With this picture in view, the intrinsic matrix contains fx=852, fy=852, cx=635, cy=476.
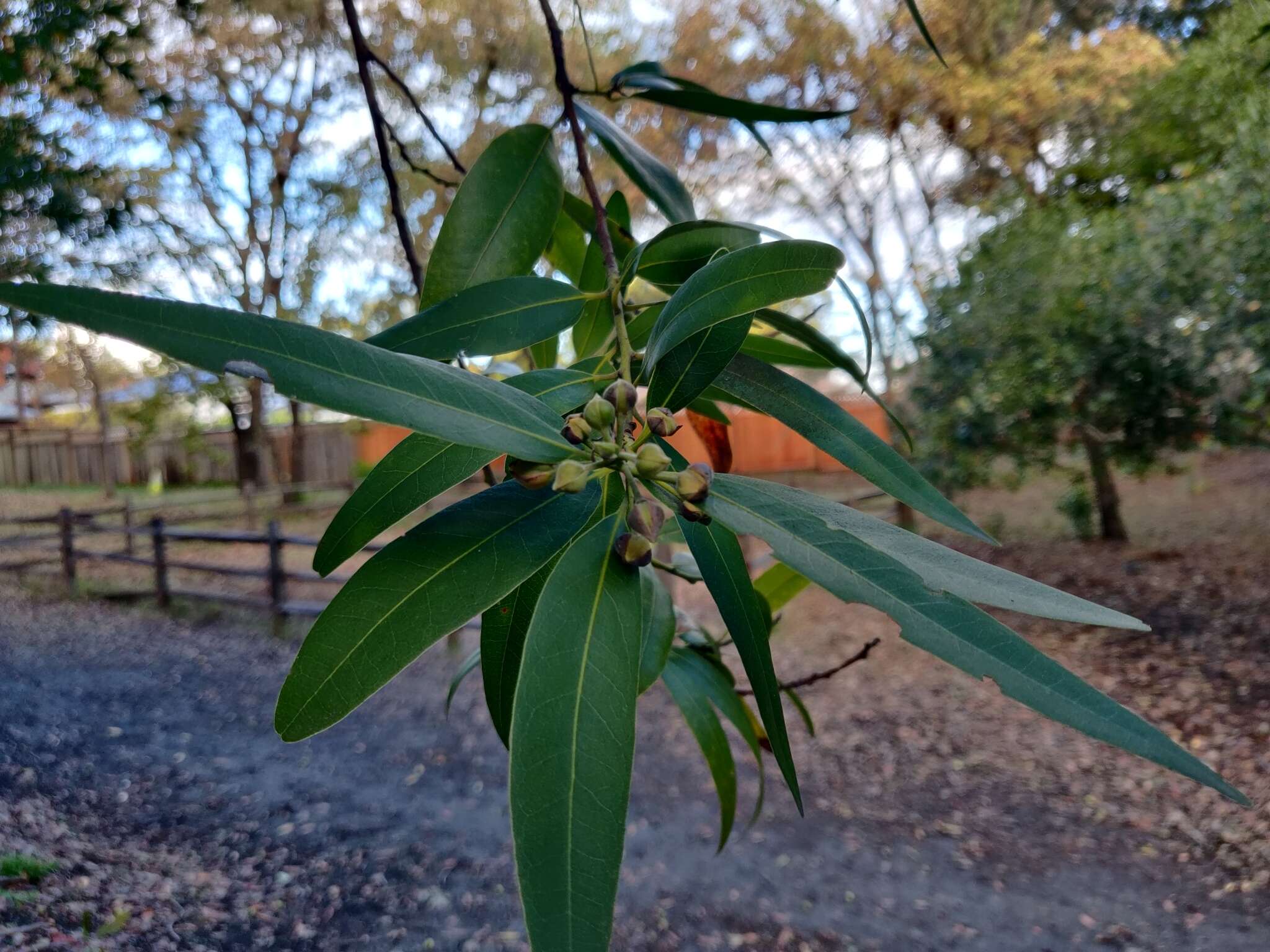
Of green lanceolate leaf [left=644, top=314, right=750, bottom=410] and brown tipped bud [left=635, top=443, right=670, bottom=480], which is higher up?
green lanceolate leaf [left=644, top=314, right=750, bottom=410]

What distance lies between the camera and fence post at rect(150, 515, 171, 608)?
2639 millimetres

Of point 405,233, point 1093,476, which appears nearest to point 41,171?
point 405,233

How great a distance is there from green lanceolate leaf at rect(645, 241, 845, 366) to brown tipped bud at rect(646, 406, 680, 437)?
26 millimetres

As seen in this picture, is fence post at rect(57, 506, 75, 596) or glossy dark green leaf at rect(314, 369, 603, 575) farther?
fence post at rect(57, 506, 75, 596)

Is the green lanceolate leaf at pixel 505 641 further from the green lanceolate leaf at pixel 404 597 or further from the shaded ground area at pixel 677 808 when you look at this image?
the shaded ground area at pixel 677 808

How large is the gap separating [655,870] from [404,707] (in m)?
1.12

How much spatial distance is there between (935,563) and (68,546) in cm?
196

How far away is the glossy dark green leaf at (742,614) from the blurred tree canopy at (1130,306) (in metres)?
3.46

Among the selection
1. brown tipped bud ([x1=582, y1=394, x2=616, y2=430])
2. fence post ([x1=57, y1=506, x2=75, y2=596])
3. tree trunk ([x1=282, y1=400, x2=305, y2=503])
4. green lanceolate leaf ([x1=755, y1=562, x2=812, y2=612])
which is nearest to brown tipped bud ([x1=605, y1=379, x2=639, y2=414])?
brown tipped bud ([x1=582, y1=394, x2=616, y2=430])

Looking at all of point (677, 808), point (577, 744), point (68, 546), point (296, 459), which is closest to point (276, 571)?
point (296, 459)

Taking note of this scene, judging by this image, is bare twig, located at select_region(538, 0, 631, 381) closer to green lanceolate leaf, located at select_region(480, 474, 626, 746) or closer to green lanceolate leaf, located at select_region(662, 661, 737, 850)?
green lanceolate leaf, located at select_region(480, 474, 626, 746)

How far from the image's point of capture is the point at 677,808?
2.43 meters

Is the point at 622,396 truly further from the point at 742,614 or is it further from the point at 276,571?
the point at 276,571

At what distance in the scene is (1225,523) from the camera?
479 centimetres
